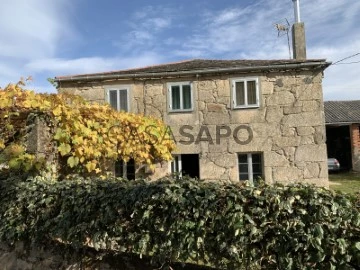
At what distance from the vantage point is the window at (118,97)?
11289 mm

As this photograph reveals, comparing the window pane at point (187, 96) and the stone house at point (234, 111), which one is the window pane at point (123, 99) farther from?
the window pane at point (187, 96)

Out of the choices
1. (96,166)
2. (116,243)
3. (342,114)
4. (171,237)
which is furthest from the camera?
(342,114)

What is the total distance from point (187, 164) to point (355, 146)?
1402 centimetres

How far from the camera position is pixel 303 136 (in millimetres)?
10469

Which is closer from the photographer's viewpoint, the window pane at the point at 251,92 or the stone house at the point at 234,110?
the stone house at the point at 234,110

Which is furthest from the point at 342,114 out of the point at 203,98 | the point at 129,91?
the point at 129,91

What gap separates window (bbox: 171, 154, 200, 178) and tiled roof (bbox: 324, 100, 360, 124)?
13.3m

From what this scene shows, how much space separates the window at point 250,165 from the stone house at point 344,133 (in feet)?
39.6

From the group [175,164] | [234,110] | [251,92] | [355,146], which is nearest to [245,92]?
[251,92]

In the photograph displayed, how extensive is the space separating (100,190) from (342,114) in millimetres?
21478

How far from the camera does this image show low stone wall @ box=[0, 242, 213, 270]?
405 cm

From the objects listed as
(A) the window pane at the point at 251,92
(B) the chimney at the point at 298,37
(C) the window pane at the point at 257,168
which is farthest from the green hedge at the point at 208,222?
(B) the chimney at the point at 298,37

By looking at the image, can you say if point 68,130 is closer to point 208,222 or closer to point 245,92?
point 208,222

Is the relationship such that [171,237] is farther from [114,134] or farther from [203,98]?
[203,98]
